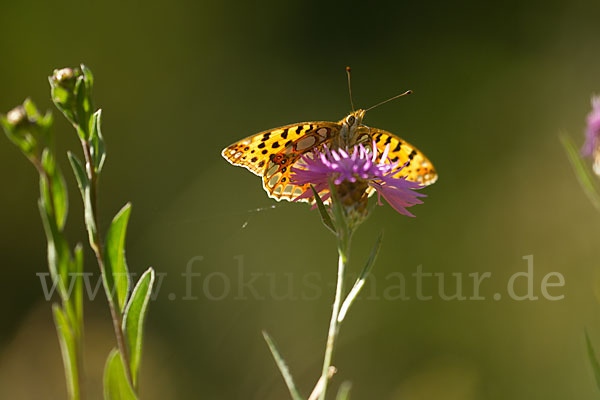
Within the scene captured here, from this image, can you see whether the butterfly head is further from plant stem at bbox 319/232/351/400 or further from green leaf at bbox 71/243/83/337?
green leaf at bbox 71/243/83/337

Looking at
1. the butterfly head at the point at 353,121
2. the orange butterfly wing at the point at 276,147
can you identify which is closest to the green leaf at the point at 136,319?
the orange butterfly wing at the point at 276,147

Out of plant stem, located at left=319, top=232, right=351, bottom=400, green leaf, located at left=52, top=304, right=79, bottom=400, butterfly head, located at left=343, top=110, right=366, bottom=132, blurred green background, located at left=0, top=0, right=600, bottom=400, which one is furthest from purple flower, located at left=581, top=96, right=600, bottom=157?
blurred green background, located at left=0, top=0, right=600, bottom=400

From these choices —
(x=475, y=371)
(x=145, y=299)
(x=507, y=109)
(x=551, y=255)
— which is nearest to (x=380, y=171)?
(x=145, y=299)

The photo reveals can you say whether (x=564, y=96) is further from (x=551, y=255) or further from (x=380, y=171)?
(x=380, y=171)

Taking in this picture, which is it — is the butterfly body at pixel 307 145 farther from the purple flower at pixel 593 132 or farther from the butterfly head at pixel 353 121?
the purple flower at pixel 593 132

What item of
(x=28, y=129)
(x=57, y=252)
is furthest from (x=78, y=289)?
(x=28, y=129)

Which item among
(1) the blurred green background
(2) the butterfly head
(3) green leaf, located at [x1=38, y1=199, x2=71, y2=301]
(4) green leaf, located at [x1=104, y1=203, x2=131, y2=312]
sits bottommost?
(1) the blurred green background
